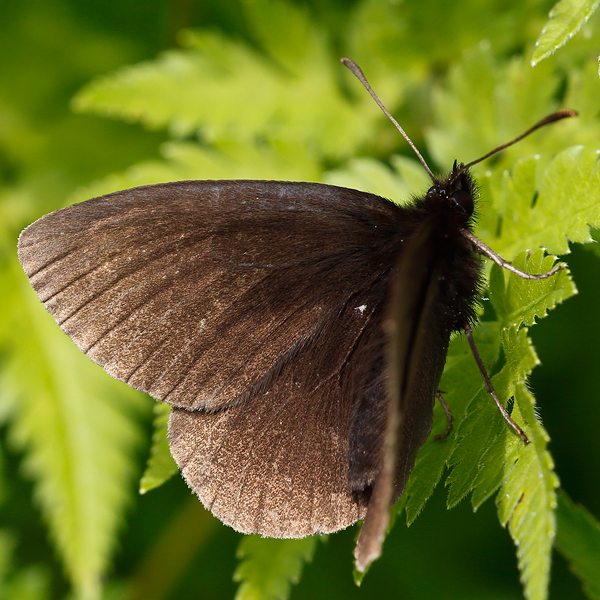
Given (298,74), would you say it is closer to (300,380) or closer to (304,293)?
(304,293)

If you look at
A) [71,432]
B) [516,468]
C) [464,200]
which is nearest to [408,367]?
[516,468]

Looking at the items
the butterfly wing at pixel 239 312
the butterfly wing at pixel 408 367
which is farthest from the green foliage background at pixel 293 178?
the butterfly wing at pixel 239 312

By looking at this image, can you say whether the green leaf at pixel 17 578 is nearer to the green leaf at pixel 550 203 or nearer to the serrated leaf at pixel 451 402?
the serrated leaf at pixel 451 402

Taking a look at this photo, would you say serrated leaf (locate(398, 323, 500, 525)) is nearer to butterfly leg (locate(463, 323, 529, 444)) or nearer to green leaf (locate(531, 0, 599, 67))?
butterfly leg (locate(463, 323, 529, 444))

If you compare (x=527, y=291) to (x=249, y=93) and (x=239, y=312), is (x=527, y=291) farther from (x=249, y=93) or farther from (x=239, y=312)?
(x=249, y=93)

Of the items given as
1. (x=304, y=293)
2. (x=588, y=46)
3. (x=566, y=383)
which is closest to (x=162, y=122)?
(x=304, y=293)

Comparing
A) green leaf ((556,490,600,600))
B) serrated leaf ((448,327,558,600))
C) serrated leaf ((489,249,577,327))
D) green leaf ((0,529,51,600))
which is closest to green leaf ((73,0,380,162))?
serrated leaf ((489,249,577,327))
